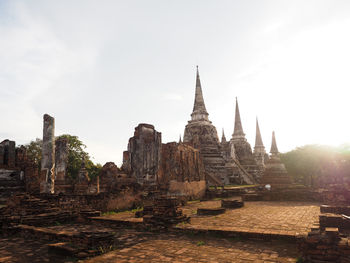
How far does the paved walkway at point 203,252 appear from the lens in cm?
392

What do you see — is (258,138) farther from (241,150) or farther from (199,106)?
(199,106)

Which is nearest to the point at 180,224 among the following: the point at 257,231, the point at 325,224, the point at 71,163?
the point at 257,231

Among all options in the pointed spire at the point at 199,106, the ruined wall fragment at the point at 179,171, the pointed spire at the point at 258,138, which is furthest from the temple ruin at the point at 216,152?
the ruined wall fragment at the point at 179,171

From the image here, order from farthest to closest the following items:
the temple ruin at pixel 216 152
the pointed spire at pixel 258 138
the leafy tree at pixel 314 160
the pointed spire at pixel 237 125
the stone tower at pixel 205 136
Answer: the pointed spire at pixel 258 138
the pointed spire at pixel 237 125
the temple ruin at pixel 216 152
the stone tower at pixel 205 136
the leafy tree at pixel 314 160

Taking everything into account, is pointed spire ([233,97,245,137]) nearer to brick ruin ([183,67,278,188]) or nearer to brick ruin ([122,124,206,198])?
brick ruin ([183,67,278,188])

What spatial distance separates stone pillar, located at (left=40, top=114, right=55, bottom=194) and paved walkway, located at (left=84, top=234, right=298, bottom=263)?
6.33m

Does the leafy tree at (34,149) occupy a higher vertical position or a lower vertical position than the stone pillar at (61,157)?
higher

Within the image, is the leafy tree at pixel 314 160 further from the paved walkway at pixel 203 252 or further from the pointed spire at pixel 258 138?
the paved walkway at pixel 203 252

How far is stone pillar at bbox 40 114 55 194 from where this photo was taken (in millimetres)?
9898

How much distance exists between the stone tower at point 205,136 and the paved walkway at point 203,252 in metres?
23.8

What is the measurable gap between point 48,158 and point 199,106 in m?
26.2

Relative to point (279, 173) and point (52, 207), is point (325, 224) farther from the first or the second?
point (279, 173)

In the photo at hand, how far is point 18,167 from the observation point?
11.9m

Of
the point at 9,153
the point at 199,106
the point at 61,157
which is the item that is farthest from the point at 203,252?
the point at 199,106
